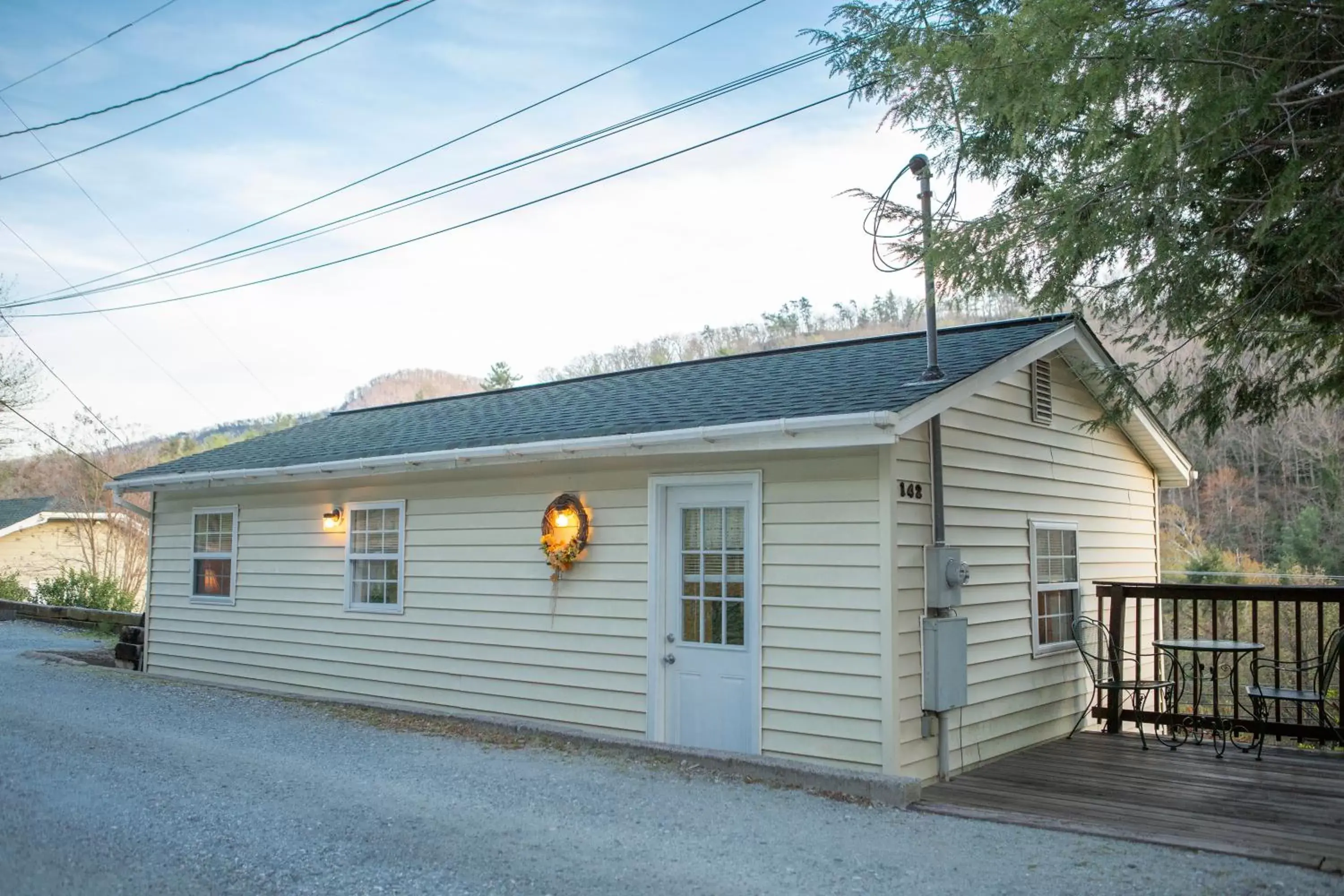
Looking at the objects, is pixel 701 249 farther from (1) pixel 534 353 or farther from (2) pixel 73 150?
(1) pixel 534 353

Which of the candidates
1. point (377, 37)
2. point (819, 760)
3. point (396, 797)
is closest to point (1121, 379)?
point (819, 760)

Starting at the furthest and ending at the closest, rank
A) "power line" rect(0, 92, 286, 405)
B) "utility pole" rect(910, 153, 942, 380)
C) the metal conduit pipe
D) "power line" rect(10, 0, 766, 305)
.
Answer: "power line" rect(0, 92, 286, 405) → "power line" rect(10, 0, 766, 305) → the metal conduit pipe → "utility pole" rect(910, 153, 942, 380)

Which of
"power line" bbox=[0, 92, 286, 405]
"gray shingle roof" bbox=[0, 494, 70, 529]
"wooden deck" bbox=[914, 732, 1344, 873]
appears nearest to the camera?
"wooden deck" bbox=[914, 732, 1344, 873]

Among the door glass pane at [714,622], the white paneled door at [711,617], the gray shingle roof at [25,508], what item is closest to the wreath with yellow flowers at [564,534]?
the white paneled door at [711,617]

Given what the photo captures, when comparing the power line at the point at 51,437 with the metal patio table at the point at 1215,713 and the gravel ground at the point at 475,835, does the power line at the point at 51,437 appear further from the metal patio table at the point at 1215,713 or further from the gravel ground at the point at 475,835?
the metal patio table at the point at 1215,713

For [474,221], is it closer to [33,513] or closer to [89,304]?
[89,304]

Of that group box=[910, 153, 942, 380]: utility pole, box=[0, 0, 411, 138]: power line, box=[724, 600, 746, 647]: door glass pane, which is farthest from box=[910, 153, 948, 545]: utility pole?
box=[0, 0, 411, 138]: power line

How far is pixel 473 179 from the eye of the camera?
12.1 meters

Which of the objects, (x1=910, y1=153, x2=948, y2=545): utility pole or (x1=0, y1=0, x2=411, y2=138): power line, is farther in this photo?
(x1=0, y1=0, x2=411, y2=138): power line

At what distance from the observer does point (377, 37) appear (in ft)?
38.0

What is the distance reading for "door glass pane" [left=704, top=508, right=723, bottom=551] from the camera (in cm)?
700

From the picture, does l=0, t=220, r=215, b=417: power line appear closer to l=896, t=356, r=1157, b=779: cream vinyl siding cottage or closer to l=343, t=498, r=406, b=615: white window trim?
l=343, t=498, r=406, b=615: white window trim

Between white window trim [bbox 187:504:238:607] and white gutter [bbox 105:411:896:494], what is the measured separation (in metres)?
0.46

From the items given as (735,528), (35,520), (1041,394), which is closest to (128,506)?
(735,528)
